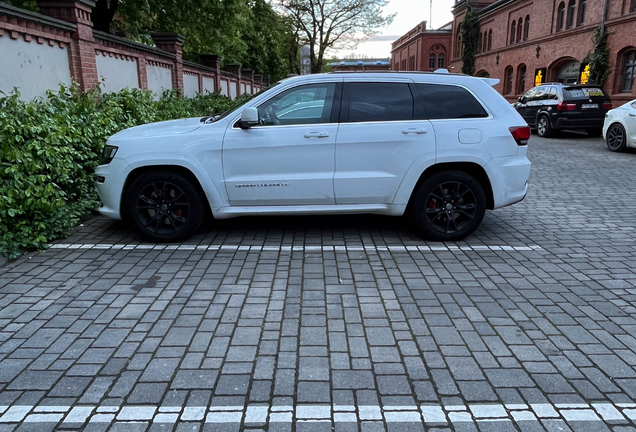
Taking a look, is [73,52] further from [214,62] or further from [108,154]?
[214,62]

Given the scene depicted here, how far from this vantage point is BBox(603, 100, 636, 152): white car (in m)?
13.0

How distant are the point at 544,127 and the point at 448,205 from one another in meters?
14.8

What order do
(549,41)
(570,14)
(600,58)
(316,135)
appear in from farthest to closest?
(549,41) < (570,14) < (600,58) < (316,135)

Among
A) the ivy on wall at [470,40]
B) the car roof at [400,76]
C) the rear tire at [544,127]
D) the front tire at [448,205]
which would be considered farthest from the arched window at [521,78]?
the front tire at [448,205]

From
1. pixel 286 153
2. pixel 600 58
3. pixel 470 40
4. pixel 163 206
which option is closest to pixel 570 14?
pixel 600 58

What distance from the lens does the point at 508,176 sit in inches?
225

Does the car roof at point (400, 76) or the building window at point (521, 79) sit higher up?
the building window at point (521, 79)

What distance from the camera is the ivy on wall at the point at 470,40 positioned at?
44.2m

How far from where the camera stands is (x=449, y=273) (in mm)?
4809

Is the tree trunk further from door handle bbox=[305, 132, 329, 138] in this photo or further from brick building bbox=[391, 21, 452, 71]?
brick building bbox=[391, 21, 452, 71]

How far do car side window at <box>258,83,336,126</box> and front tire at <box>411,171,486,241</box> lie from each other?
1.45 m

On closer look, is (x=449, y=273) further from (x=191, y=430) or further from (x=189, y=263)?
(x=191, y=430)

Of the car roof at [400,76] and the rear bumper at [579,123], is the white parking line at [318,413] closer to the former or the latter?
the car roof at [400,76]

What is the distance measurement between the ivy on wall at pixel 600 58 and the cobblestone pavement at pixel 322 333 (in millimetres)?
21527
